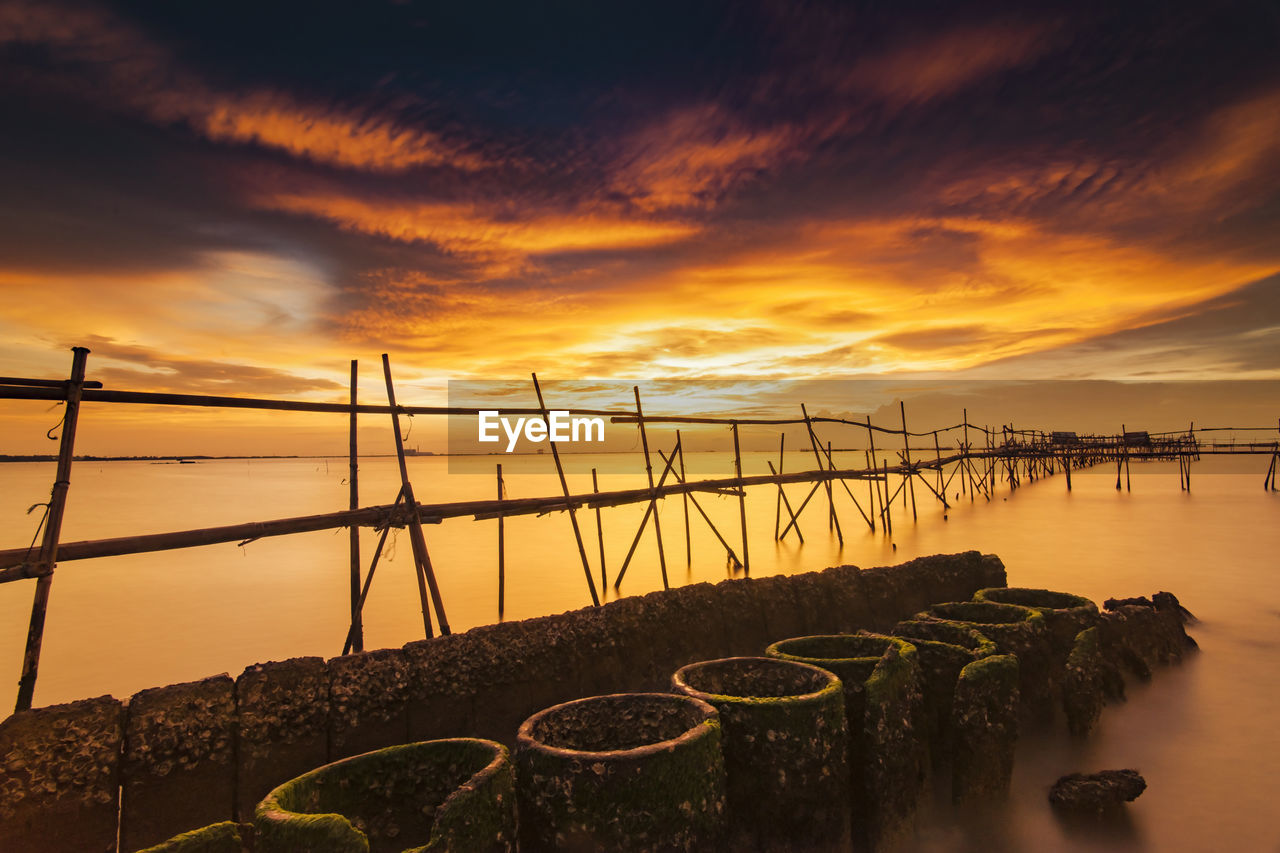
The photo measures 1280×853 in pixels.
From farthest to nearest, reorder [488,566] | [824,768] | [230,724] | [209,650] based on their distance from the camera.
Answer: [488,566], [209,650], [824,768], [230,724]

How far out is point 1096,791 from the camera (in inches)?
181

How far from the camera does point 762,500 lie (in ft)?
129

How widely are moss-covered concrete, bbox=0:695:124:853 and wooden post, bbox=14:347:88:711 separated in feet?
3.00

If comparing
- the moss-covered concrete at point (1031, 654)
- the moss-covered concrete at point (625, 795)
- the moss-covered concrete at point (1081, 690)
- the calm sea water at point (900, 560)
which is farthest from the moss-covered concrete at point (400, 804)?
the moss-covered concrete at point (1081, 690)

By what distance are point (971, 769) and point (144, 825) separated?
4.53 m

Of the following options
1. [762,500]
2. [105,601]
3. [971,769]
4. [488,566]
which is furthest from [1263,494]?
[105,601]

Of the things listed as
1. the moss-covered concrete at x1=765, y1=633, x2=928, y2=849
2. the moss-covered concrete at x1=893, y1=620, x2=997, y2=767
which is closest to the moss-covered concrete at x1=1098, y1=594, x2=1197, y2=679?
the moss-covered concrete at x1=893, y1=620, x2=997, y2=767

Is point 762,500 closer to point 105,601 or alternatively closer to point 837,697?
point 105,601

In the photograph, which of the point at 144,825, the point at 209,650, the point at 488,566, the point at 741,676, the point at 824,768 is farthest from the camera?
the point at 488,566

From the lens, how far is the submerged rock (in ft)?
15.0

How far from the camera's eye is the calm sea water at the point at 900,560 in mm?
4883

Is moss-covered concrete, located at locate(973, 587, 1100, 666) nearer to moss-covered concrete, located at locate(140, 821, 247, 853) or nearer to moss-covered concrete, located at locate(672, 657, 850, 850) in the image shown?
moss-covered concrete, located at locate(672, 657, 850, 850)

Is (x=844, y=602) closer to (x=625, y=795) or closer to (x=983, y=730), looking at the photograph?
(x=983, y=730)

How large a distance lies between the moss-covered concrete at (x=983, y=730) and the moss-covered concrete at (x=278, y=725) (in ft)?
12.4
